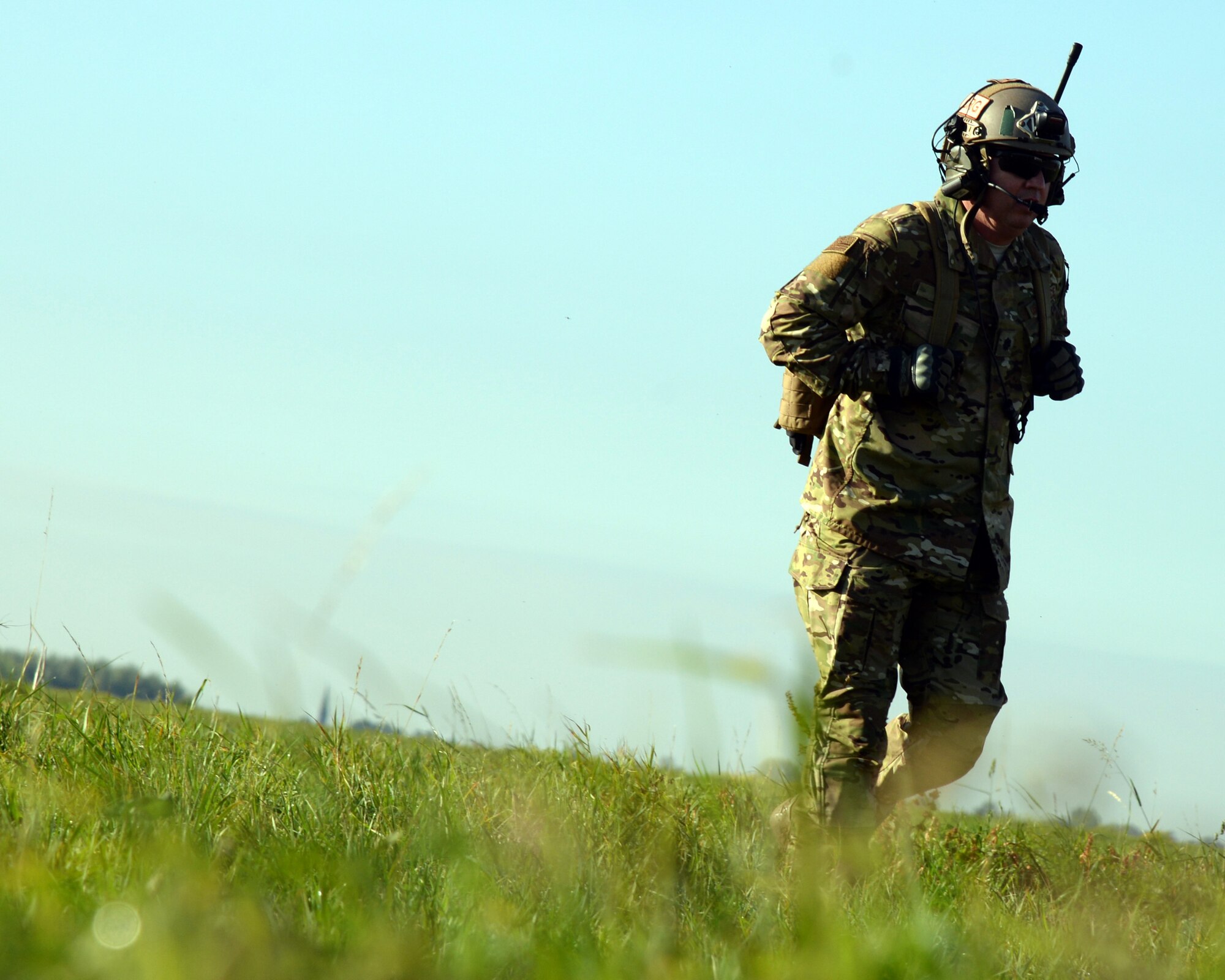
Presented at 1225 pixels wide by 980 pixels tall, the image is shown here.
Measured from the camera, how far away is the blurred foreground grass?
6.77ft

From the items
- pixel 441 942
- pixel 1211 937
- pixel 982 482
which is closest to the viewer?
pixel 441 942

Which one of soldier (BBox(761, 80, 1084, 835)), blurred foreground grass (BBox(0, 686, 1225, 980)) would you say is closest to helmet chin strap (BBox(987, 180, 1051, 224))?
soldier (BBox(761, 80, 1084, 835))

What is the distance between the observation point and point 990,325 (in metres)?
4.62

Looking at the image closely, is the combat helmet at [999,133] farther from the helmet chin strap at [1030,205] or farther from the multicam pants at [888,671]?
the multicam pants at [888,671]

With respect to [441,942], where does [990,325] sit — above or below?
above

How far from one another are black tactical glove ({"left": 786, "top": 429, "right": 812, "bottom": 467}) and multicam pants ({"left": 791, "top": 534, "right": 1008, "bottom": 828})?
0.36 meters

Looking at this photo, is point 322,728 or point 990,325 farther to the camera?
point 990,325

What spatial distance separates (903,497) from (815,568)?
0.38 m

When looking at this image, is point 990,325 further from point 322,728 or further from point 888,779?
point 322,728

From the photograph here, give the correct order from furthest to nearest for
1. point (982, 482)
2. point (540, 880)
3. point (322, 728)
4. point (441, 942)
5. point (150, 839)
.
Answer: point (982, 482), point (322, 728), point (540, 880), point (150, 839), point (441, 942)

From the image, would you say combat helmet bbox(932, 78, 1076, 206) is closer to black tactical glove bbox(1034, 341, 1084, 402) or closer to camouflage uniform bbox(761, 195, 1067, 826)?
camouflage uniform bbox(761, 195, 1067, 826)

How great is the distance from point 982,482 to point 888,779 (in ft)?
3.60

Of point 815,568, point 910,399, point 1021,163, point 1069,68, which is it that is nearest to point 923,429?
point 910,399

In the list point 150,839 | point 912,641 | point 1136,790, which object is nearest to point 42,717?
point 150,839
